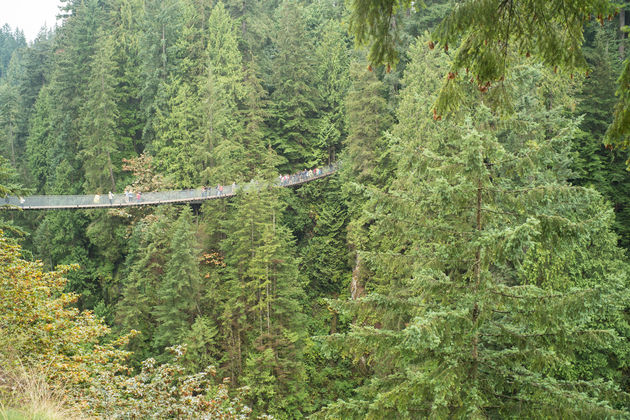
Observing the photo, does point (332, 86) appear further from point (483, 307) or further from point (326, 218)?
point (483, 307)

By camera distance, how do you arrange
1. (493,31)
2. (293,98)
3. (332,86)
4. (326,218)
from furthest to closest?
1. (332,86)
2. (293,98)
3. (326,218)
4. (493,31)

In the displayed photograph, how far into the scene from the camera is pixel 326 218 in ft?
90.5

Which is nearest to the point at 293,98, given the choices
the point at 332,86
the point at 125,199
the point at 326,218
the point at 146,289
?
the point at 332,86

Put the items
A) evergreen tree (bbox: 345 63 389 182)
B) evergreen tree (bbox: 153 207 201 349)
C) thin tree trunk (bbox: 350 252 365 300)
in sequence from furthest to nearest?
evergreen tree (bbox: 345 63 389 182), thin tree trunk (bbox: 350 252 365 300), evergreen tree (bbox: 153 207 201 349)

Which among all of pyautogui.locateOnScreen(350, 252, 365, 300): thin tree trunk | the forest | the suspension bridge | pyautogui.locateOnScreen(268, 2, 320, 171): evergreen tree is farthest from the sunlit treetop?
pyautogui.locateOnScreen(268, 2, 320, 171): evergreen tree

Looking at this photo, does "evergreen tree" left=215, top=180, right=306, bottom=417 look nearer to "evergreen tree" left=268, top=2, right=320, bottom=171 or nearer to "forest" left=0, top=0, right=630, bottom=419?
"forest" left=0, top=0, right=630, bottom=419

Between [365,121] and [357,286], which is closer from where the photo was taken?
[357,286]

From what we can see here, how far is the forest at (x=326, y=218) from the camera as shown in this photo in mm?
5344

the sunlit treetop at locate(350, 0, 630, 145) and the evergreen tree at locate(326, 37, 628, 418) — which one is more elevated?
the sunlit treetop at locate(350, 0, 630, 145)

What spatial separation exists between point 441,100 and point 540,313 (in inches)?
126

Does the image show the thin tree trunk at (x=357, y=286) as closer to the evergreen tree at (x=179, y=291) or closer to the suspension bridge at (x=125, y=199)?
the suspension bridge at (x=125, y=199)

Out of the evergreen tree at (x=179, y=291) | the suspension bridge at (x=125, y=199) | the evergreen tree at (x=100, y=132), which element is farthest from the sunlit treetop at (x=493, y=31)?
the evergreen tree at (x=100, y=132)

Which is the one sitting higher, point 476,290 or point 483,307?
point 476,290

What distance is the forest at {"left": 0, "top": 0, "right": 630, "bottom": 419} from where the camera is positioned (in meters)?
5.34
